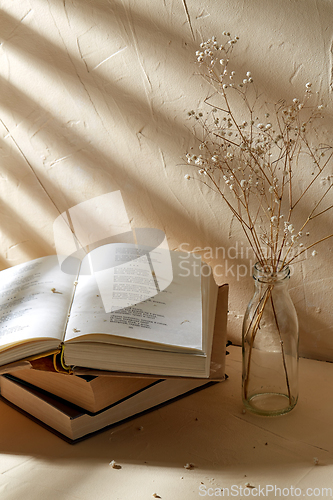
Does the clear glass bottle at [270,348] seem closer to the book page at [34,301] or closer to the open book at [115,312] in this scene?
the open book at [115,312]

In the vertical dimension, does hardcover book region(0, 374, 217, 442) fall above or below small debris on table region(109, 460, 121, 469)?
above

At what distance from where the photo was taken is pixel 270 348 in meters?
0.77

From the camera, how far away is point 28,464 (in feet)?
2.22

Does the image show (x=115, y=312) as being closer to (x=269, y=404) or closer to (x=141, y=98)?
(x=269, y=404)

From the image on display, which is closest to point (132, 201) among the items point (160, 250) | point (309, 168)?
point (160, 250)

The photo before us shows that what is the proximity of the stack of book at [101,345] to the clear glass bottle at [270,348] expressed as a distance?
2.8 inches

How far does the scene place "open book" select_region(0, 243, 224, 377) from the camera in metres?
0.67

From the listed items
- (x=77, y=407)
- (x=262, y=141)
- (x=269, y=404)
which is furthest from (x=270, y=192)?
(x=77, y=407)

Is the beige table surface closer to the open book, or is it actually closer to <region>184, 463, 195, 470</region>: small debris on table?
<region>184, 463, 195, 470</region>: small debris on table

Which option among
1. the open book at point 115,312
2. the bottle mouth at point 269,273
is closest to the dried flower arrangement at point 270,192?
the bottle mouth at point 269,273

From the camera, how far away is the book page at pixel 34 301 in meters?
0.69

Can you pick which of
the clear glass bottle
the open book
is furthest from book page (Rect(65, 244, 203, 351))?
the clear glass bottle

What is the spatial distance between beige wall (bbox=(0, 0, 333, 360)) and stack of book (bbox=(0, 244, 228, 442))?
176 mm

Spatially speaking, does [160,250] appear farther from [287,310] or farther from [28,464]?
[28,464]
